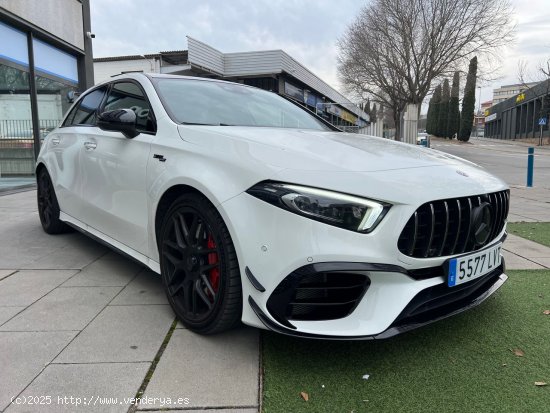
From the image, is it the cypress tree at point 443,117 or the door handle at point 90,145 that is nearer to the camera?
the door handle at point 90,145

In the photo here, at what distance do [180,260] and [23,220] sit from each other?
13.8 feet

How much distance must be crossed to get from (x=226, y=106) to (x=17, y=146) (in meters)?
8.90

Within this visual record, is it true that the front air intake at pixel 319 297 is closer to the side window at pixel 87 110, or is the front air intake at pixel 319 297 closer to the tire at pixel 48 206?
the side window at pixel 87 110

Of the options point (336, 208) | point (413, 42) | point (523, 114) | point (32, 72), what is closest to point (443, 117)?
point (523, 114)

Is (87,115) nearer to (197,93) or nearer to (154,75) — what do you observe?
(154,75)

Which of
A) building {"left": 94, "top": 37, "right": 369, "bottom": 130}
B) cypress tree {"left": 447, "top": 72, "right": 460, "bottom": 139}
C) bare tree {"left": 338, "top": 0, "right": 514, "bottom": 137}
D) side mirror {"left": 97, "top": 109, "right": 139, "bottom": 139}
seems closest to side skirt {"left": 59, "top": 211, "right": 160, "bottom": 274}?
side mirror {"left": 97, "top": 109, "right": 139, "bottom": 139}

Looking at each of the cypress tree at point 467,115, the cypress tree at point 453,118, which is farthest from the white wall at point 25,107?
the cypress tree at point 453,118

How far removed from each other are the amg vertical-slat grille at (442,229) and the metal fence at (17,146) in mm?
9745

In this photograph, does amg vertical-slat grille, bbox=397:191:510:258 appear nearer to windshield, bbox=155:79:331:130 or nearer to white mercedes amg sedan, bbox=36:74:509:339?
white mercedes amg sedan, bbox=36:74:509:339

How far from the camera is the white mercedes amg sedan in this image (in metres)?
1.97

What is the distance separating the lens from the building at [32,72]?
9.31 meters

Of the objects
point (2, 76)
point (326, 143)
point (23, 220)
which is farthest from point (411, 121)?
point (326, 143)

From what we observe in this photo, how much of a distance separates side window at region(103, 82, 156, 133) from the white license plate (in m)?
1.96

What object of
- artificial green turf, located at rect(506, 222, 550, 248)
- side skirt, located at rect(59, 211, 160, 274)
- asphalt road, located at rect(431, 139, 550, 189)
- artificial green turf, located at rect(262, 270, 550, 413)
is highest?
side skirt, located at rect(59, 211, 160, 274)
